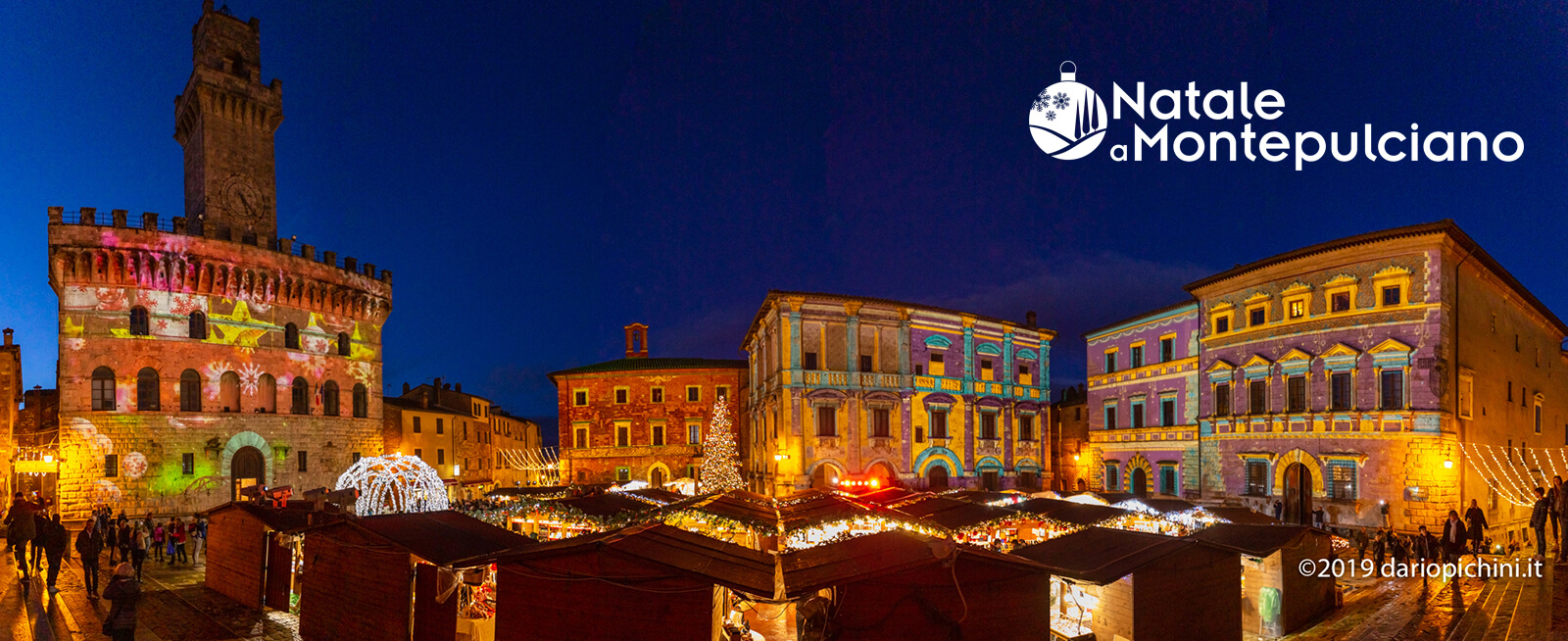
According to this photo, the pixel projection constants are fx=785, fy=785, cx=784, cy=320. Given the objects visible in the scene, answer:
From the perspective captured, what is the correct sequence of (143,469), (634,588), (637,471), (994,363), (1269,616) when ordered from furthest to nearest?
(637,471) < (994,363) < (143,469) < (1269,616) < (634,588)

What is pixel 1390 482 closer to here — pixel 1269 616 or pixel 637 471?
pixel 1269 616

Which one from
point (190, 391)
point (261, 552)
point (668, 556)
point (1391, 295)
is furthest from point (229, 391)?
point (1391, 295)

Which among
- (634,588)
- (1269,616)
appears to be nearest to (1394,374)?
(1269,616)

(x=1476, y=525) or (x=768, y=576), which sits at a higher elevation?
(x=768, y=576)

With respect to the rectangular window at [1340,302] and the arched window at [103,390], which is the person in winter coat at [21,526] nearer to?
the arched window at [103,390]

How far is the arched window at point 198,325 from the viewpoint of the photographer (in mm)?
36906

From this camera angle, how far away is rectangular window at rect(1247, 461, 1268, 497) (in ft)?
94.9

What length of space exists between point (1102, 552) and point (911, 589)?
3940 mm

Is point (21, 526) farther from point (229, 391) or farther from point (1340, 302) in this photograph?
point (1340, 302)

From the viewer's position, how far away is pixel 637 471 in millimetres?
48438

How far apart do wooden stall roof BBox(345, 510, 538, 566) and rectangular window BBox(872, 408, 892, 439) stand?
2492 centimetres

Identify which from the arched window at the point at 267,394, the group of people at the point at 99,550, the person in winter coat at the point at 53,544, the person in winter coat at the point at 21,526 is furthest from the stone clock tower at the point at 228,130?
the person in winter coat at the point at 53,544

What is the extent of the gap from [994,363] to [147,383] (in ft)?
131

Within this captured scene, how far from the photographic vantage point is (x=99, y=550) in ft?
52.5
